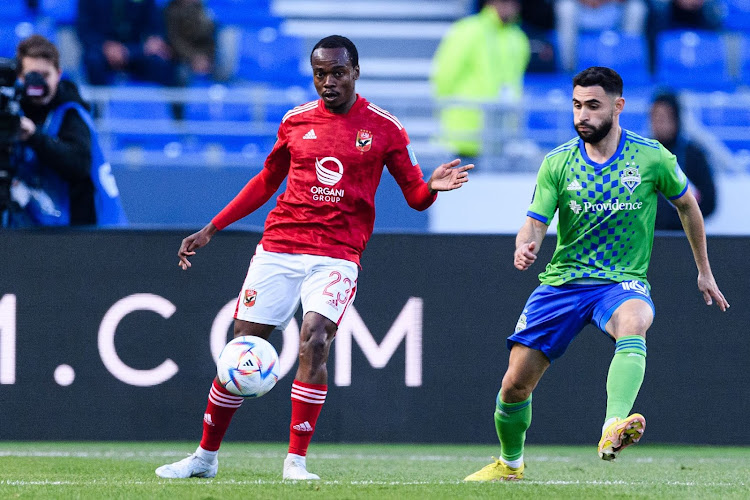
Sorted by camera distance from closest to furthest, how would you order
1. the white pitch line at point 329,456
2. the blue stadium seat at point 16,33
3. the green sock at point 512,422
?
the green sock at point 512,422 → the white pitch line at point 329,456 → the blue stadium seat at point 16,33

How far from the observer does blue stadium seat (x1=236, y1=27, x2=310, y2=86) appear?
13.2 meters

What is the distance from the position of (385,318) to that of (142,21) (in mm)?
6020

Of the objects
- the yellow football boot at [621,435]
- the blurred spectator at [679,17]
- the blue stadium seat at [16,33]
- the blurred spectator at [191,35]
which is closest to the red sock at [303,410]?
the yellow football boot at [621,435]

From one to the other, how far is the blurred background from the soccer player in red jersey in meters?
3.98

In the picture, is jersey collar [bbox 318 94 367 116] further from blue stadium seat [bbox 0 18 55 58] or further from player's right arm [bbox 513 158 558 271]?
blue stadium seat [bbox 0 18 55 58]

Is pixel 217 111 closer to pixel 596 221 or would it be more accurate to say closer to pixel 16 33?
pixel 16 33

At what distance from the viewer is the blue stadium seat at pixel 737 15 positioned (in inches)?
566

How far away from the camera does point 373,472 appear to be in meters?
6.40

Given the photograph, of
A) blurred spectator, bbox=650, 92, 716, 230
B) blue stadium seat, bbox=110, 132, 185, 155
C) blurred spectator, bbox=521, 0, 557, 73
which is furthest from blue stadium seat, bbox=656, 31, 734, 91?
blue stadium seat, bbox=110, 132, 185, 155

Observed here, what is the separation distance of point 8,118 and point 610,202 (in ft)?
12.6

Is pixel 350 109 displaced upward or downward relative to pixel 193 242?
upward

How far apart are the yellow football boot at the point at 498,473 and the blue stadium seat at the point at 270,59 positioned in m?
7.67

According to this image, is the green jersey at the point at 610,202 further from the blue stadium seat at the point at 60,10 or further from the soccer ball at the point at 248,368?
the blue stadium seat at the point at 60,10

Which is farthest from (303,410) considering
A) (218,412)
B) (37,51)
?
(37,51)
